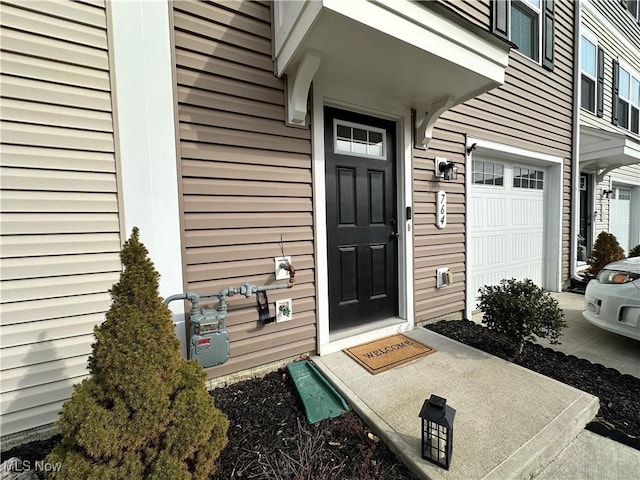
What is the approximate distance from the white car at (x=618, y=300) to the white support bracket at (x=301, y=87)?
3.23 meters

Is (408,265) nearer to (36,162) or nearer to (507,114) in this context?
(507,114)

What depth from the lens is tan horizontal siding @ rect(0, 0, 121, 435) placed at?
1.46m

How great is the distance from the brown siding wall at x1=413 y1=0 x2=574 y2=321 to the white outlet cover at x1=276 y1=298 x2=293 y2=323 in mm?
1463

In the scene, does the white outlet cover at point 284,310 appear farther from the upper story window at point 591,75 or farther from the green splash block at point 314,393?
the upper story window at point 591,75

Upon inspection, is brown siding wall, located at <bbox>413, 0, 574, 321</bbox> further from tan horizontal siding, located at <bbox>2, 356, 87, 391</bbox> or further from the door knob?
tan horizontal siding, located at <bbox>2, 356, 87, 391</bbox>

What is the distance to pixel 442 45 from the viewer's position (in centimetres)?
188

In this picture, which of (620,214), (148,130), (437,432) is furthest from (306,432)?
(620,214)

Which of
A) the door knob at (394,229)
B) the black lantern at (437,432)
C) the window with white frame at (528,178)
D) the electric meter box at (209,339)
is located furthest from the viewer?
the window with white frame at (528,178)

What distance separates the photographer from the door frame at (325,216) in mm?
2264

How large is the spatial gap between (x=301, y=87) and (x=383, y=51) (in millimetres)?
621

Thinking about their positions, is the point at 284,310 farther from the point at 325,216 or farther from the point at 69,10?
the point at 69,10

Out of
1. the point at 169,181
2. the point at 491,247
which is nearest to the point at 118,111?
the point at 169,181

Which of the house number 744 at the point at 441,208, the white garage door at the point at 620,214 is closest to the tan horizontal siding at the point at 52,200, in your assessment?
the house number 744 at the point at 441,208

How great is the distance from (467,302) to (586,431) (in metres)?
1.80
